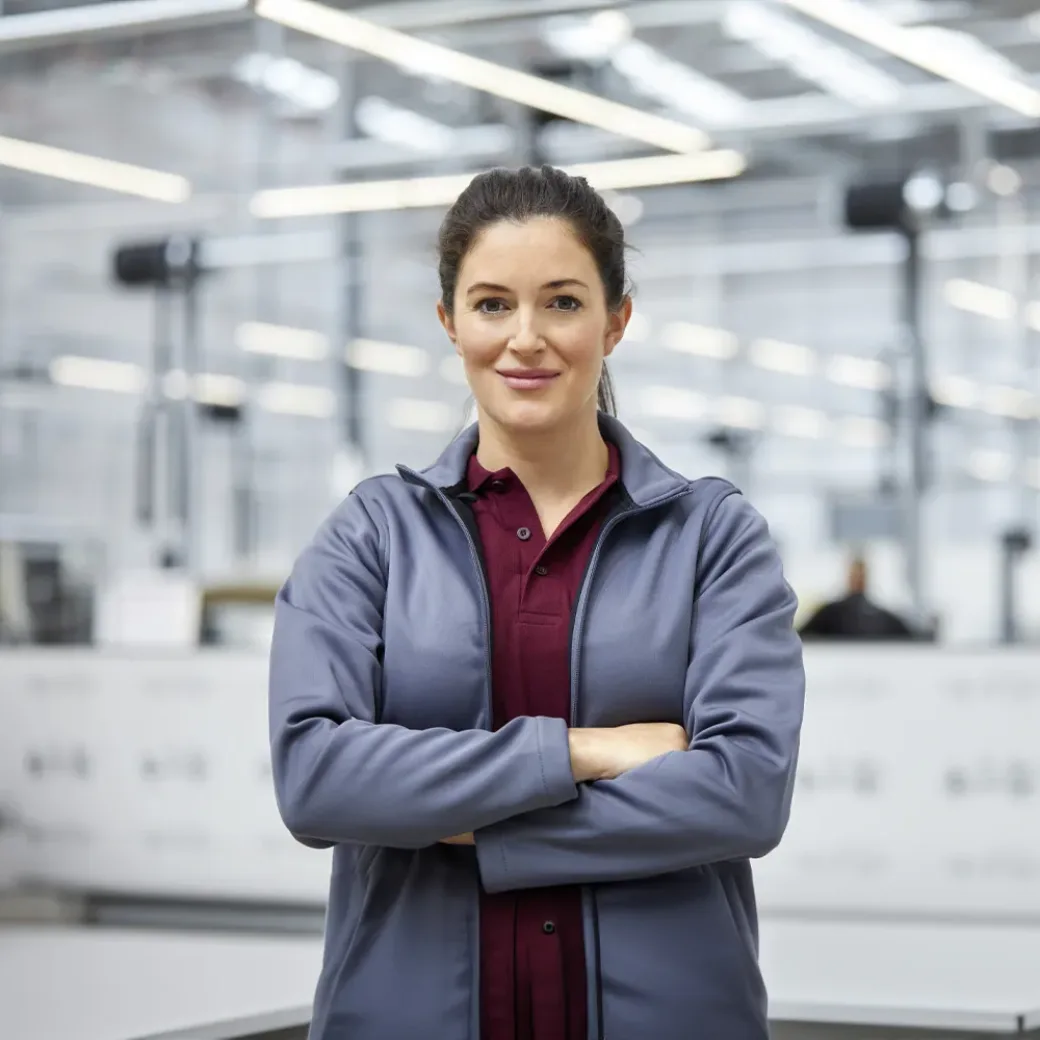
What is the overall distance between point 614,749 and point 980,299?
10.8 m

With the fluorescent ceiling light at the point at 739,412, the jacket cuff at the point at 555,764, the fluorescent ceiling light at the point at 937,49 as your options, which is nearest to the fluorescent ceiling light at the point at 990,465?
the fluorescent ceiling light at the point at 739,412

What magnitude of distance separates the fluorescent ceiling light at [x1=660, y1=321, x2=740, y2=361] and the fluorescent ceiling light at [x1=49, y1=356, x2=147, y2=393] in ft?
12.6

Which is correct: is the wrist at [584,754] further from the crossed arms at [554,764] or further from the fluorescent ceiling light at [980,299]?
the fluorescent ceiling light at [980,299]

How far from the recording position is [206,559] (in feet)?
36.4

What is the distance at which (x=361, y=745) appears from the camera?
4.64ft

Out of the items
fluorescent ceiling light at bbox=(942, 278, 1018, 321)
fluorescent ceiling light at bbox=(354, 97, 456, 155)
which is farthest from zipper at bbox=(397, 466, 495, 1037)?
fluorescent ceiling light at bbox=(942, 278, 1018, 321)

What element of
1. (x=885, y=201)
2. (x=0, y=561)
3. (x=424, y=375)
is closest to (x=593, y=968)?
(x=0, y=561)

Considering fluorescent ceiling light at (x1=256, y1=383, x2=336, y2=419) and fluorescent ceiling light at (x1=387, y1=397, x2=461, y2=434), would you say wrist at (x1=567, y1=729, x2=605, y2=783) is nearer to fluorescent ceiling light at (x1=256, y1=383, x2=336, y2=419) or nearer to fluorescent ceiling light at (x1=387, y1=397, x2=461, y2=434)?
fluorescent ceiling light at (x1=256, y1=383, x2=336, y2=419)

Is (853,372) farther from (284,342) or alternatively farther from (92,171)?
(92,171)

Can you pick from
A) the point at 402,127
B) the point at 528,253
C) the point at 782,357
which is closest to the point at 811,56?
the point at 402,127

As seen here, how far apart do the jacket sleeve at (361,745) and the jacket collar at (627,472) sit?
0.26ft

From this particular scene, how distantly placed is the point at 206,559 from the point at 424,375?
2.00 m

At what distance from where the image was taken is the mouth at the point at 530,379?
57.7 inches

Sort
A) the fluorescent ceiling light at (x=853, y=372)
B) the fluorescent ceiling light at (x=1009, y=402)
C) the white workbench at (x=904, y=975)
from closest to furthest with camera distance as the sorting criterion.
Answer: the white workbench at (x=904, y=975)
the fluorescent ceiling light at (x=1009, y=402)
the fluorescent ceiling light at (x=853, y=372)
